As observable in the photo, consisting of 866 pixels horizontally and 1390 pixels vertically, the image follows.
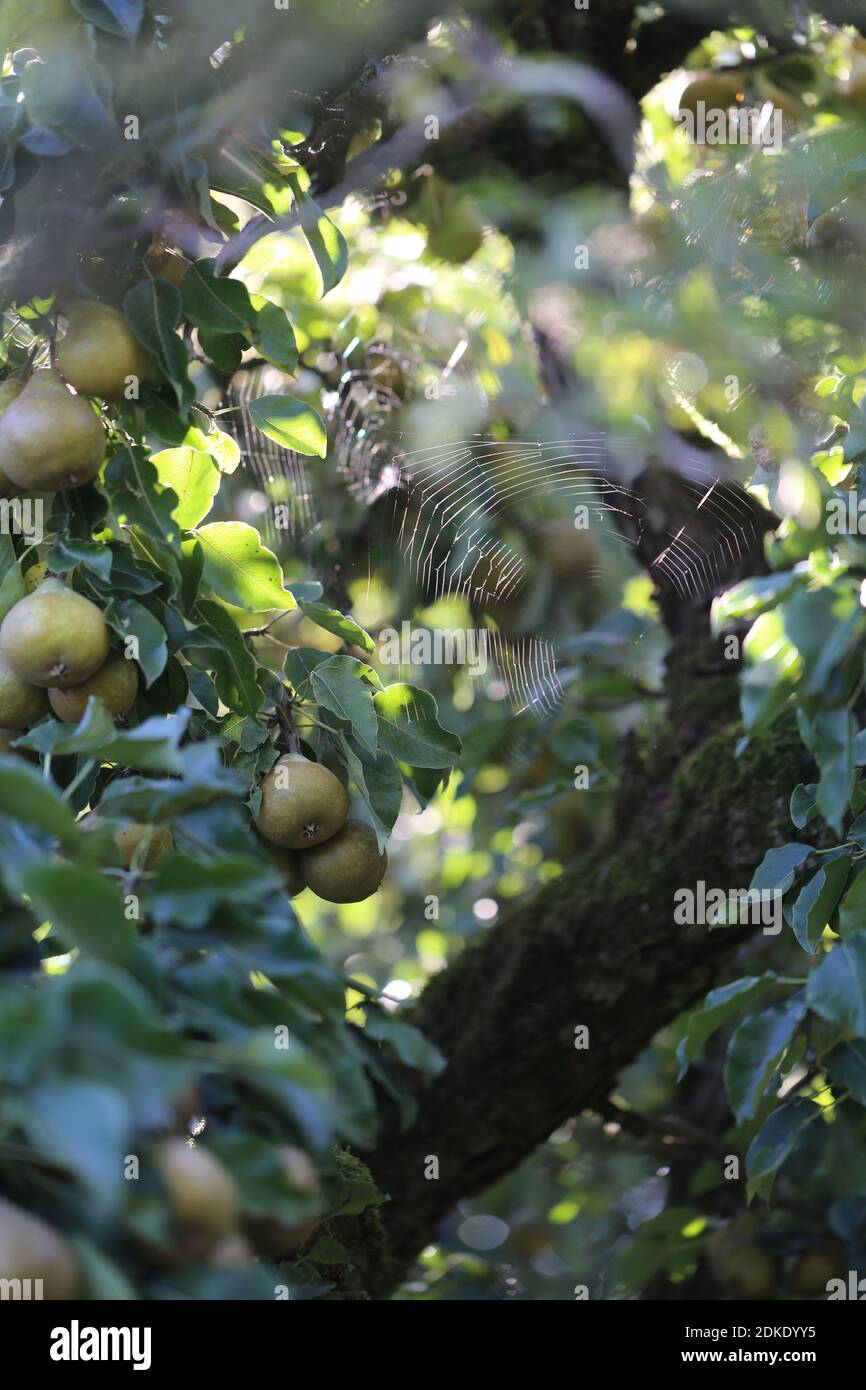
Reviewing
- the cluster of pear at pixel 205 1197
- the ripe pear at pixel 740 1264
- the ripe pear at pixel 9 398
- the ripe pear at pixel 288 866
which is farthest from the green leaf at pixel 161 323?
the ripe pear at pixel 740 1264

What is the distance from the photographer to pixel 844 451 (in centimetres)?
138

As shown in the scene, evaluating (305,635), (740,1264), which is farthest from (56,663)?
(305,635)

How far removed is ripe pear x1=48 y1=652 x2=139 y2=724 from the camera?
1163 mm

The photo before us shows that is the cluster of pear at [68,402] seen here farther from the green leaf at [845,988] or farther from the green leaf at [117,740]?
the green leaf at [845,988]

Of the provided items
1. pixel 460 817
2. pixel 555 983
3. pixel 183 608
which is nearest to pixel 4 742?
pixel 183 608

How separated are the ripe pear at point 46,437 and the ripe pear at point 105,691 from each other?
0.55 ft

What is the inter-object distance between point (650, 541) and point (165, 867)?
1720 millimetres

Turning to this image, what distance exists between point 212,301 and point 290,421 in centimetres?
16

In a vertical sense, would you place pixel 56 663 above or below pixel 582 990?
above

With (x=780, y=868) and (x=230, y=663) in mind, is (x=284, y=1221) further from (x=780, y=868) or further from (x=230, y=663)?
(x=780, y=868)

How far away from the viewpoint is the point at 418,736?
4.43ft

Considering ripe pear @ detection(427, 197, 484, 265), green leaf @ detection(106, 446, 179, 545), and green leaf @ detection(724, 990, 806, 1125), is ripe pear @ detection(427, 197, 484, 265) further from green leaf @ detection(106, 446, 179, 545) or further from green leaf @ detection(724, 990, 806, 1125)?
green leaf @ detection(724, 990, 806, 1125)

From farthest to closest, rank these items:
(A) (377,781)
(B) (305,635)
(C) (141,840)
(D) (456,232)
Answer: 1. (B) (305,635)
2. (D) (456,232)
3. (A) (377,781)
4. (C) (141,840)
